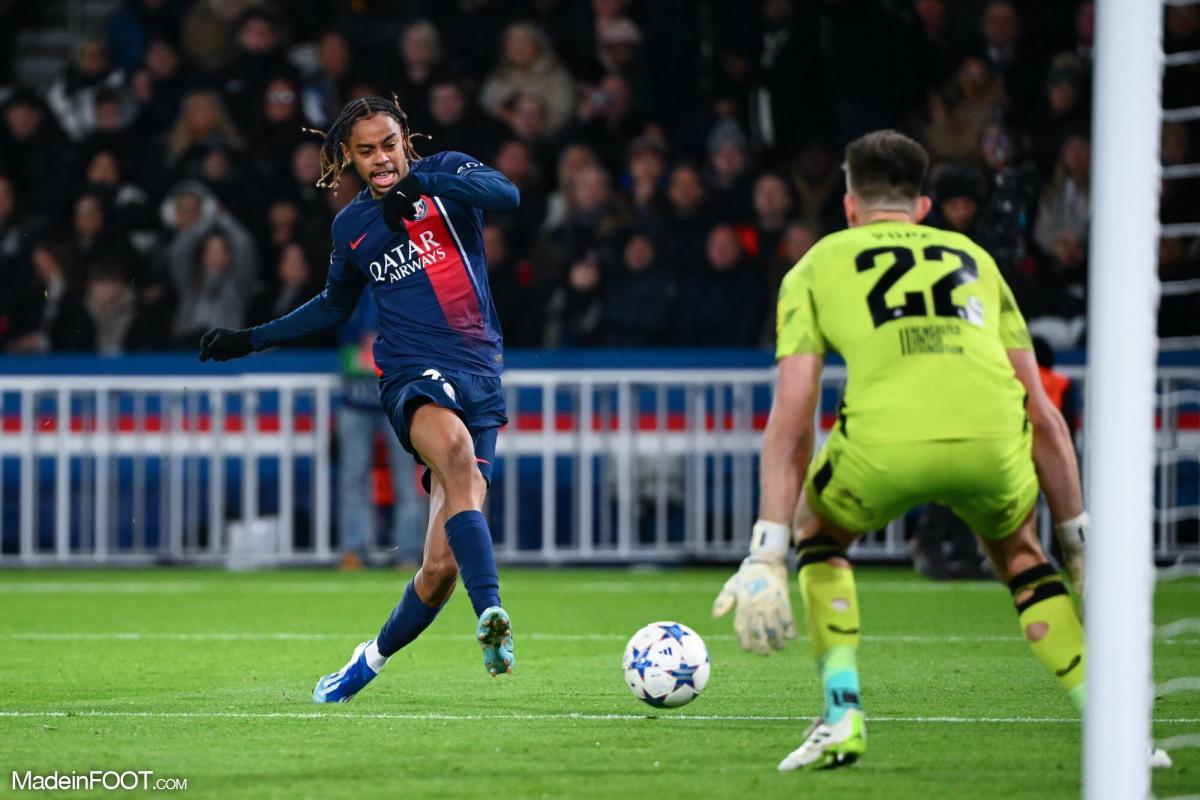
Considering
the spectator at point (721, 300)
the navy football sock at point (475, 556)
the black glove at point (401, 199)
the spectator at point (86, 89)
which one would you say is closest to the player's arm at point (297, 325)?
the black glove at point (401, 199)

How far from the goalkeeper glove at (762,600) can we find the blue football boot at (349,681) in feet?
8.02

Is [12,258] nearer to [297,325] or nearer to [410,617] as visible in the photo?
[297,325]

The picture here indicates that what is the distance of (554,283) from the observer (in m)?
14.4

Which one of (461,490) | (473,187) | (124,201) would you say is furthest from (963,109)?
(461,490)

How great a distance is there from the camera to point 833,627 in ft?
17.6

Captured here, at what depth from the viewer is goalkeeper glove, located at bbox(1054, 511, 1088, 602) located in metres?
5.43

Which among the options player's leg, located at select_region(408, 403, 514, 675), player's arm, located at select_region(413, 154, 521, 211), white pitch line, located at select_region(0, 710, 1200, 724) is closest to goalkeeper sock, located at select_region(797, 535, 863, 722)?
white pitch line, located at select_region(0, 710, 1200, 724)

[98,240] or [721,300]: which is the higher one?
[98,240]

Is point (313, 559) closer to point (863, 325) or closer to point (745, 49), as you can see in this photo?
point (745, 49)

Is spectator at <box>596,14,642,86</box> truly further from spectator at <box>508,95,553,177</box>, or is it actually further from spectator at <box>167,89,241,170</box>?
spectator at <box>167,89,241,170</box>

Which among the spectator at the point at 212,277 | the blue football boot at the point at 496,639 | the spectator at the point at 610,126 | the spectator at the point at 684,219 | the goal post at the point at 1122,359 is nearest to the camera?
the goal post at the point at 1122,359

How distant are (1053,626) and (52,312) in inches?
440

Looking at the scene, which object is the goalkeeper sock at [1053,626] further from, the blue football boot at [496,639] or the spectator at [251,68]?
the spectator at [251,68]

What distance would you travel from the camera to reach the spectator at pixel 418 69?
50.3 ft
